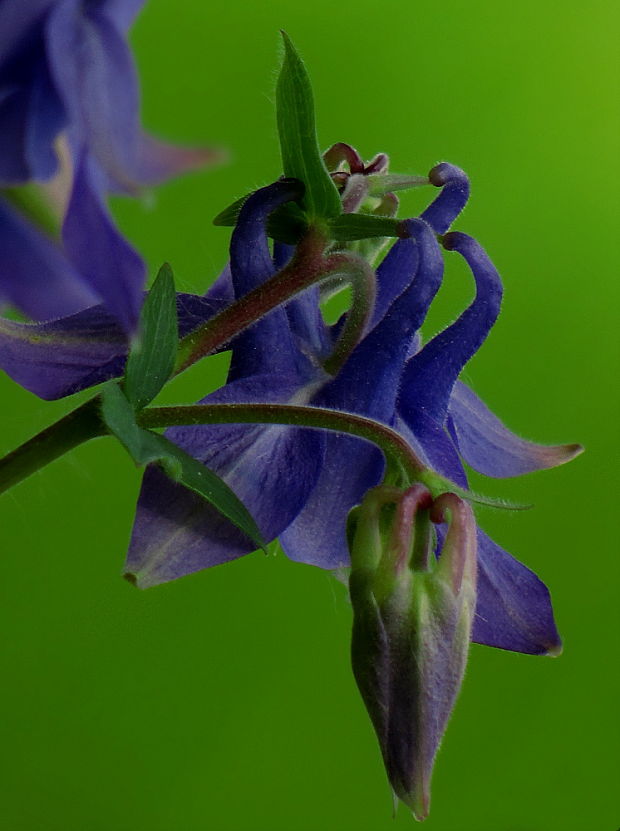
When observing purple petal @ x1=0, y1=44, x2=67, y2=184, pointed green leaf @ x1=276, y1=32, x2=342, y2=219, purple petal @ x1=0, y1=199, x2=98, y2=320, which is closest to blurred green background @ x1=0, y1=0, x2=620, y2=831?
pointed green leaf @ x1=276, y1=32, x2=342, y2=219

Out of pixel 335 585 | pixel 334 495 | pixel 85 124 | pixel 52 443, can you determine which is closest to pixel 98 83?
pixel 85 124

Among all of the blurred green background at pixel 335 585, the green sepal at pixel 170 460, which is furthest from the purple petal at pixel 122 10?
the blurred green background at pixel 335 585

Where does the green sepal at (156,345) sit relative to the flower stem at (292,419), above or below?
above

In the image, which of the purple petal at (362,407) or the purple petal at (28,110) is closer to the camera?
the purple petal at (28,110)

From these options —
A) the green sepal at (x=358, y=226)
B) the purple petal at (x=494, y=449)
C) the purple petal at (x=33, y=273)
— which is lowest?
the purple petal at (x=494, y=449)

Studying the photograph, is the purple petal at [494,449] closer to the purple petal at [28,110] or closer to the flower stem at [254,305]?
the flower stem at [254,305]

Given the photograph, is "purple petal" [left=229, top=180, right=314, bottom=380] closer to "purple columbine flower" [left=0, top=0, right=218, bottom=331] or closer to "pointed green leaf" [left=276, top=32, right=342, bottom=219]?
"pointed green leaf" [left=276, top=32, right=342, bottom=219]

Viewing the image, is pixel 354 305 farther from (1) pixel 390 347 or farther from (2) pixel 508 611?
(2) pixel 508 611
